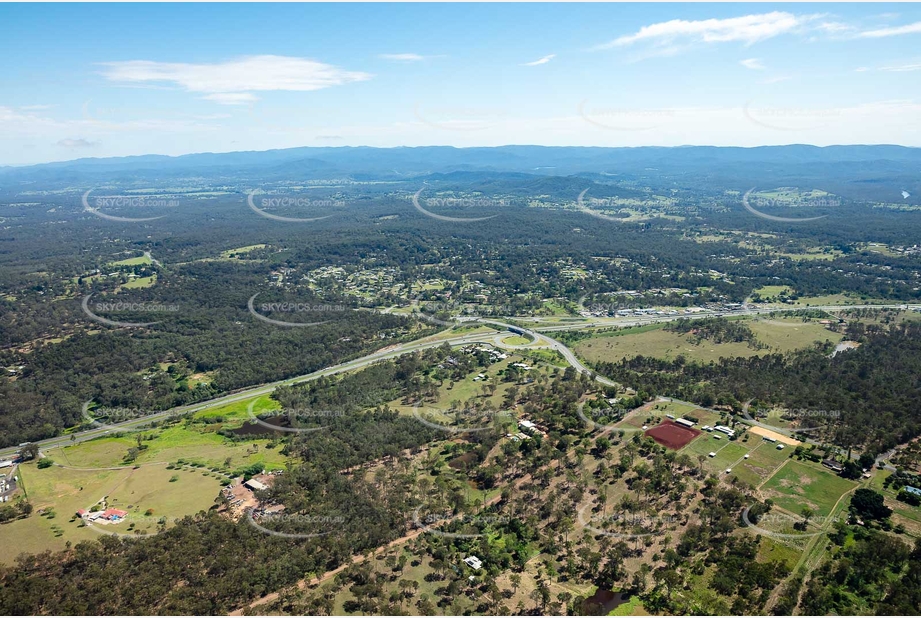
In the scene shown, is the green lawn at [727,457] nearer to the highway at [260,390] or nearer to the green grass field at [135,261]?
the highway at [260,390]

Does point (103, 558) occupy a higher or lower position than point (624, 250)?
lower

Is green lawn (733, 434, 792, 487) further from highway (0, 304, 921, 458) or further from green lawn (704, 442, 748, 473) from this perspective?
highway (0, 304, 921, 458)

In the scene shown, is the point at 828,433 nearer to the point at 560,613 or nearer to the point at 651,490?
the point at 651,490

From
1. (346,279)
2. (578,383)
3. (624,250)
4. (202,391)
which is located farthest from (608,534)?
(624,250)

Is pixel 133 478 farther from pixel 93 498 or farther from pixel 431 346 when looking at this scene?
pixel 431 346

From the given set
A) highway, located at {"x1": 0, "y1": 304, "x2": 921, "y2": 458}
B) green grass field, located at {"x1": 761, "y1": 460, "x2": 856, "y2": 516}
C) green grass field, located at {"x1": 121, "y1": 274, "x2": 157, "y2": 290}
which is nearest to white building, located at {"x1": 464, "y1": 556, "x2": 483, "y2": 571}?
green grass field, located at {"x1": 761, "y1": 460, "x2": 856, "y2": 516}

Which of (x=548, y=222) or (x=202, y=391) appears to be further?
(x=548, y=222)

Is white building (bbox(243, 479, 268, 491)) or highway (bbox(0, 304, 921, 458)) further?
highway (bbox(0, 304, 921, 458))
